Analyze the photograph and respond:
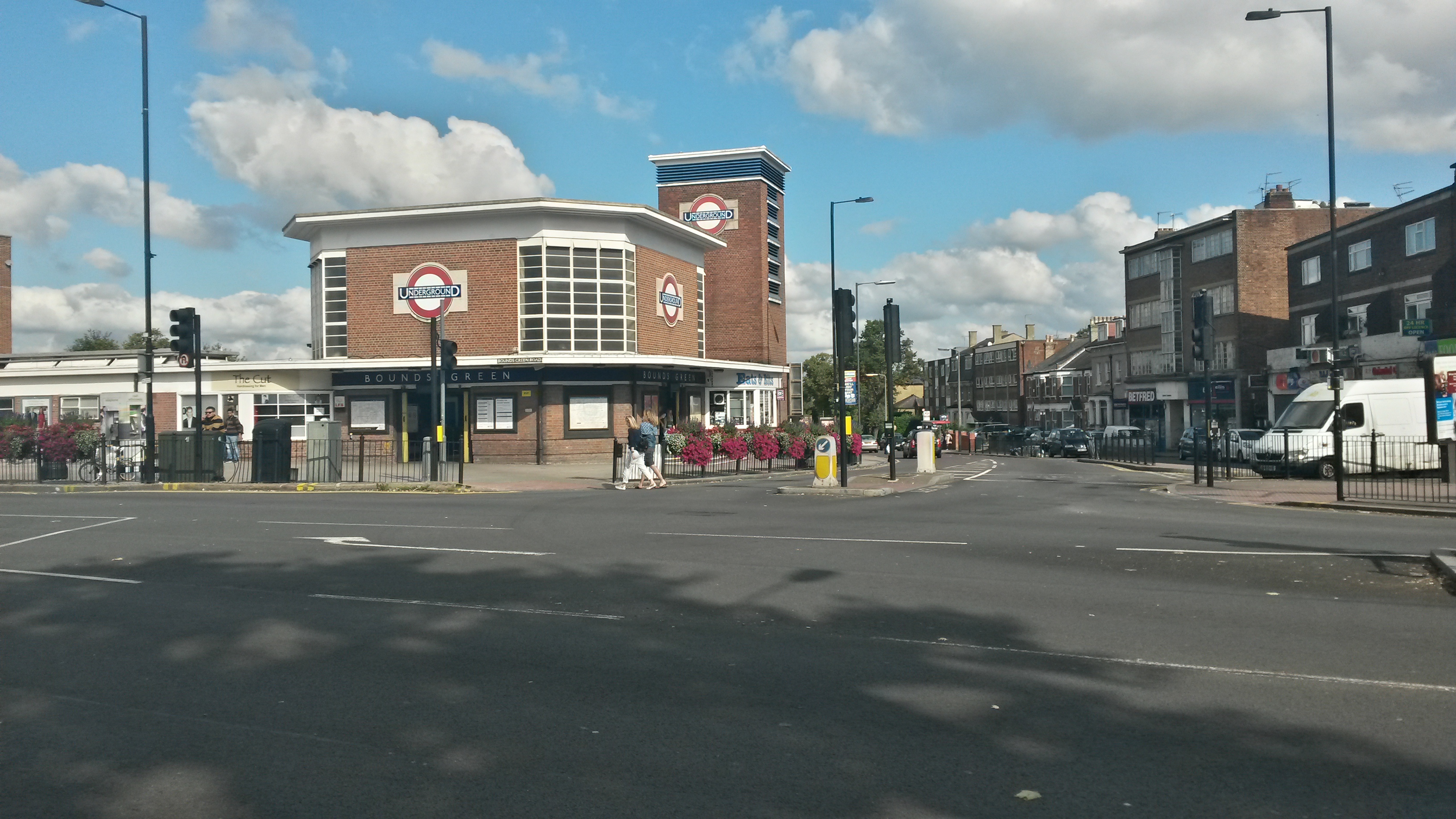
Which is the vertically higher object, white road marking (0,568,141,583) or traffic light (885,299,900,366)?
traffic light (885,299,900,366)

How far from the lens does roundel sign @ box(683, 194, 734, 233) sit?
5431 centimetres

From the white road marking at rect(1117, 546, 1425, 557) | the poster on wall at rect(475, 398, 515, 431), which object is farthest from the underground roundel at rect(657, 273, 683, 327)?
the white road marking at rect(1117, 546, 1425, 557)

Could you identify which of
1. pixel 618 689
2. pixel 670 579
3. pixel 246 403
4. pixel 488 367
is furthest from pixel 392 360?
pixel 618 689

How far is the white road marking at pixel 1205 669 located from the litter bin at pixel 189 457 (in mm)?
23170

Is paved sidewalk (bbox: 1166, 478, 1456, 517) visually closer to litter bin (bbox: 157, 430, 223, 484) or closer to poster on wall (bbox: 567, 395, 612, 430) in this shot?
poster on wall (bbox: 567, 395, 612, 430)

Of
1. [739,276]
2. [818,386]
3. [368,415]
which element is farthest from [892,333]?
[818,386]

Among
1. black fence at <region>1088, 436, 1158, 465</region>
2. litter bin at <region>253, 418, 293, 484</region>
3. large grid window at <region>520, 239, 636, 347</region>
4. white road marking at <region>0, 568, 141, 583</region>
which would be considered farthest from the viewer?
black fence at <region>1088, 436, 1158, 465</region>

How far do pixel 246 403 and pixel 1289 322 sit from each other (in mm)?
49786

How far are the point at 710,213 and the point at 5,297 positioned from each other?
159 feet

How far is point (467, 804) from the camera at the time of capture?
4.59 meters

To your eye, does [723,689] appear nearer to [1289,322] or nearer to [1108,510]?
[1108,510]

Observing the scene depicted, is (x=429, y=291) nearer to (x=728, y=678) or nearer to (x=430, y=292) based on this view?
(x=430, y=292)

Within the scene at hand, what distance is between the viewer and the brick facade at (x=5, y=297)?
6956 cm

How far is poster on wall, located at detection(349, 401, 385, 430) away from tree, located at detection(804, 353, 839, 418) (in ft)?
140
